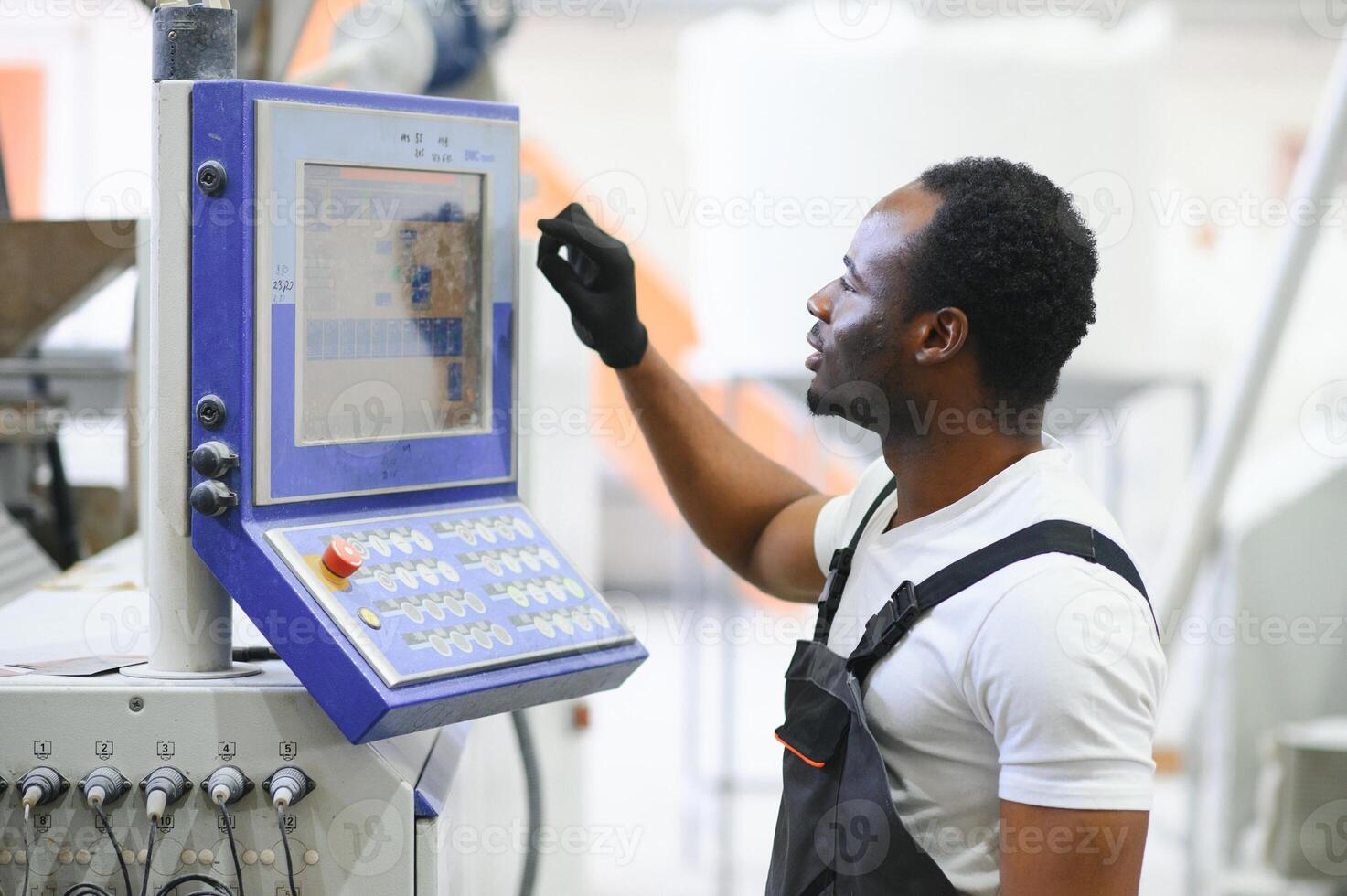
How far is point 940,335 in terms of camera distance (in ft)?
3.64

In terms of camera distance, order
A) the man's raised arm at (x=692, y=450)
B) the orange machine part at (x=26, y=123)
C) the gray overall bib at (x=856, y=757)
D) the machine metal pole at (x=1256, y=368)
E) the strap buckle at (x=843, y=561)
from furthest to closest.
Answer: the orange machine part at (x=26, y=123), the machine metal pole at (x=1256, y=368), the man's raised arm at (x=692, y=450), the strap buckle at (x=843, y=561), the gray overall bib at (x=856, y=757)

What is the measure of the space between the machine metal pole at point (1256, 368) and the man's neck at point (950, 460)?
1614 mm

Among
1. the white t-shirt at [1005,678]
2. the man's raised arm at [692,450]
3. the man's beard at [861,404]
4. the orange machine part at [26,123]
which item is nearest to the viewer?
the white t-shirt at [1005,678]

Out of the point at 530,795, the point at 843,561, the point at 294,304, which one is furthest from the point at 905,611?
the point at 530,795

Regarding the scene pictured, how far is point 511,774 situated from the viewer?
1756 millimetres

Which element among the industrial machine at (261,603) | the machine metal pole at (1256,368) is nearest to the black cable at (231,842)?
the industrial machine at (261,603)

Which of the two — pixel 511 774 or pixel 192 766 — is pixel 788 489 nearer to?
pixel 511 774

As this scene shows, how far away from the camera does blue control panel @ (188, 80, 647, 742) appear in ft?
3.34

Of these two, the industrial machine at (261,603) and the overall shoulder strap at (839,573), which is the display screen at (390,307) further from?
the overall shoulder strap at (839,573)

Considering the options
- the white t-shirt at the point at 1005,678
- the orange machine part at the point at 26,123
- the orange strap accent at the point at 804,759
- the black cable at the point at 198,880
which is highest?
the orange machine part at the point at 26,123

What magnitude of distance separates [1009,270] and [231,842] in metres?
0.78

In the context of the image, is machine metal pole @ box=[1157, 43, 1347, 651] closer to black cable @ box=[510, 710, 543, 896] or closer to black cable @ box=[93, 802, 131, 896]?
black cable @ box=[510, 710, 543, 896]

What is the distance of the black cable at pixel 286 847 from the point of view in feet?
3.31

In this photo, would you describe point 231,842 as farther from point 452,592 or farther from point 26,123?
point 26,123
